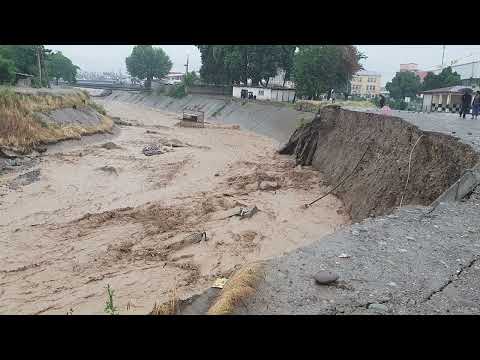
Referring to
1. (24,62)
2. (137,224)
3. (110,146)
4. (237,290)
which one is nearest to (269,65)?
(24,62)

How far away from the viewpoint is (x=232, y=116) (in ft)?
143

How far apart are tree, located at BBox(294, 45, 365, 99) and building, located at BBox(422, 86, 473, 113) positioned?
6.59 meters

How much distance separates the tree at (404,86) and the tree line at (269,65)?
5.99 m

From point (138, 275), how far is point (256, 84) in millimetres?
48510

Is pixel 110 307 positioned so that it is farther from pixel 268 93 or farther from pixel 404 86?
pixel 404 86

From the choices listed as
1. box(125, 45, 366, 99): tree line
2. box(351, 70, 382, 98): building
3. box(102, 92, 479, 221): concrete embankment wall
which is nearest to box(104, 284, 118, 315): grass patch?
box(102, 92, 479, 221): concrete embankment wall

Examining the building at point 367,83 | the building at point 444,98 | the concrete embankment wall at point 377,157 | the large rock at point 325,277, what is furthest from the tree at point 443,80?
the building at point 367,83

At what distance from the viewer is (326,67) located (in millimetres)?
35438

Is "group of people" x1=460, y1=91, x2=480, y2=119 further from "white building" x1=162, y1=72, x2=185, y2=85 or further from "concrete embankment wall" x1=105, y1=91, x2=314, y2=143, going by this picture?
"white building" x1=162, y1=72, x2=185, y2=85

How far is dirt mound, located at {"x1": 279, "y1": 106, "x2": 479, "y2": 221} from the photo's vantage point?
9.14m

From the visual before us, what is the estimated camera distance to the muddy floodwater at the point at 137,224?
7.42 metres

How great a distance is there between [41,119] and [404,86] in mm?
41145
